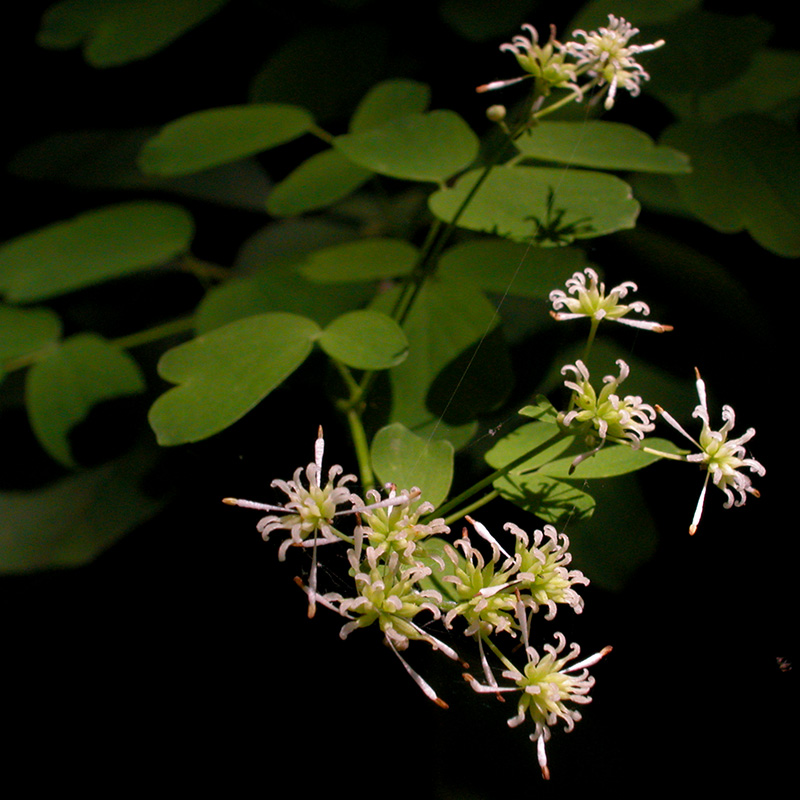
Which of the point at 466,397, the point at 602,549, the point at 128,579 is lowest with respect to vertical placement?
the point at 128,579

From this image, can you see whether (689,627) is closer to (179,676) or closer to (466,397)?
(466,397)

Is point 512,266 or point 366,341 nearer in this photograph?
point 366,341

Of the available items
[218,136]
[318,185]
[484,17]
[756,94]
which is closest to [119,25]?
[218,136]

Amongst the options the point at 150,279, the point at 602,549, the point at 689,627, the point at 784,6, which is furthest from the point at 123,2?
the point at 689,627

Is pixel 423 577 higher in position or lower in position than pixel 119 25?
lower

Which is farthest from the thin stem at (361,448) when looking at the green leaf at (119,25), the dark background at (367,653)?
the green leaf at (119,25)

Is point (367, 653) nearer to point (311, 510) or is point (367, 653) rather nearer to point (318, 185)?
point (311, 510)

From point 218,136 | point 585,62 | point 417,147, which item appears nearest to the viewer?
point 585,62
